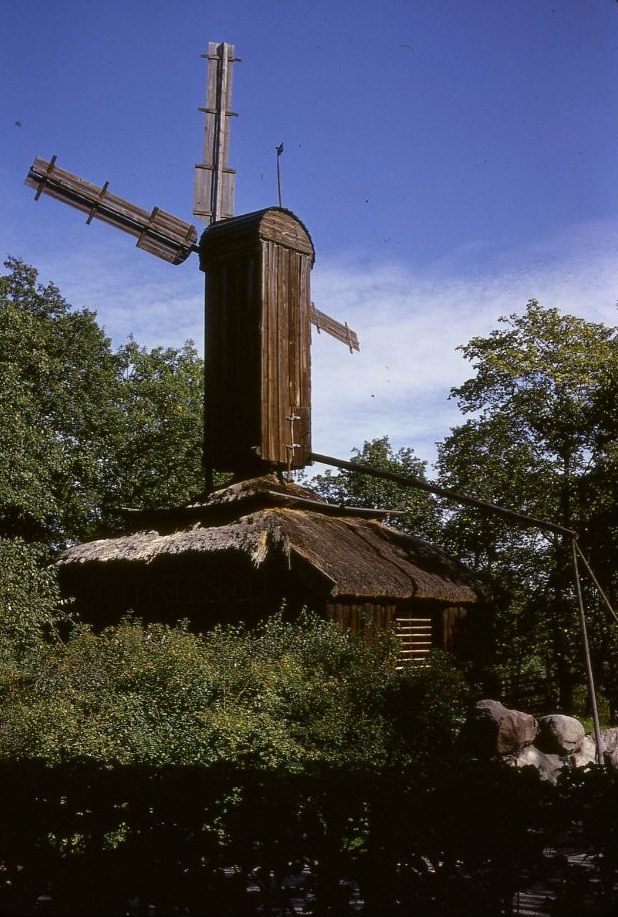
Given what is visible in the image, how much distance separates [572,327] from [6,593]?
14.3 meters

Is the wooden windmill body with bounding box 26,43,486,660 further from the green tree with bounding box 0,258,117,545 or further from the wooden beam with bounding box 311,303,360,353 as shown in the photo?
the green tree with bounding box 0,258,117,545

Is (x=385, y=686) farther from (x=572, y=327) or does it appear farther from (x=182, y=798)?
(x=572, y=327)

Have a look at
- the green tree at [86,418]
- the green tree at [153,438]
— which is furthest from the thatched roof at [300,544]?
the green tree at [153,438]

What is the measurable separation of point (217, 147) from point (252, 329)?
153 inches

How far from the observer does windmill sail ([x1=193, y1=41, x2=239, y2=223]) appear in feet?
44.3

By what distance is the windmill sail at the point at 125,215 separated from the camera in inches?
513

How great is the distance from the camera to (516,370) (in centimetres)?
2038

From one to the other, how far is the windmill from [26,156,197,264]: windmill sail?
0.02 meters

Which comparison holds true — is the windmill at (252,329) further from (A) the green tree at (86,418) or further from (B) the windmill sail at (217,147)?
(A) the green tree at (86,418)

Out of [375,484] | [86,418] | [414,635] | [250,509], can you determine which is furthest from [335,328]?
[375,484]

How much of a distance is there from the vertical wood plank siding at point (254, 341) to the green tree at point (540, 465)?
9.41m

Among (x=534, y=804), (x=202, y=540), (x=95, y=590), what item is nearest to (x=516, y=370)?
(x=202, y=540)

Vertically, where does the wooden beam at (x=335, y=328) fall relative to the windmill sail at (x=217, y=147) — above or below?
below

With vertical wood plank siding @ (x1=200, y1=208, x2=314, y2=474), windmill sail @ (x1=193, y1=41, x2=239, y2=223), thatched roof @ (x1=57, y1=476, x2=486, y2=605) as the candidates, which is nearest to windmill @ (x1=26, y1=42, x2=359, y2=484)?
vertical wood plank siding @ (x1=200, y1=208, x2=314, y2=474)
